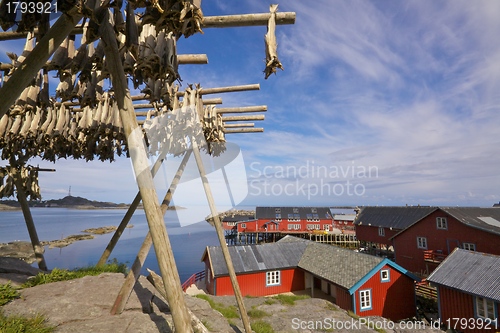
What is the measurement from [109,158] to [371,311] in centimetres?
2249

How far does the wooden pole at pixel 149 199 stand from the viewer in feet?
7.97

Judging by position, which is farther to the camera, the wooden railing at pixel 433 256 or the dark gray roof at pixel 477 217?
the wooden railing at pixel 433 256

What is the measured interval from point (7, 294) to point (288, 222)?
5605 centimetres

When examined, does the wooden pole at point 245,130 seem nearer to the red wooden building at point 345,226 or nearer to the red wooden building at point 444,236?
the red wooden building at point 444,236

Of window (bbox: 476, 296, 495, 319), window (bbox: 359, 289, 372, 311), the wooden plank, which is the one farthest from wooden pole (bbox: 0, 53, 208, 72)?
window (bbox: 476, 296, 495, 319)

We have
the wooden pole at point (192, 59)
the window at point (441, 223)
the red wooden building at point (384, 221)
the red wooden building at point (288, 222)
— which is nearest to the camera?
the wooden pole at point (192, 59)

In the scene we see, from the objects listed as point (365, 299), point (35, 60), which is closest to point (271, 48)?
point (35, 60)

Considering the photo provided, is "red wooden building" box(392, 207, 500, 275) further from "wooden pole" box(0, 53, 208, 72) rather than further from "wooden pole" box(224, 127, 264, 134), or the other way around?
"wooden pole" box(0, 53, 208, 72)

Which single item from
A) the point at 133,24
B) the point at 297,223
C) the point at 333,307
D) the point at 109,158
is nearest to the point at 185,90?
the point at 109,158

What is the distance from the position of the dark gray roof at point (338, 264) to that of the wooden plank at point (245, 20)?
20.8 m

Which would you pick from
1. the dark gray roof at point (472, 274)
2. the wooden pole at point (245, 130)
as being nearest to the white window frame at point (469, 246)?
the dark gray roof at point (472, 274)

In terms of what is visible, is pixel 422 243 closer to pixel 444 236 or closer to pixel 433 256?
pixel 433 256

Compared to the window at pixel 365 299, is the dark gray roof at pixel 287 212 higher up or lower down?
higher up

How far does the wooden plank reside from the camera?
3727mm
